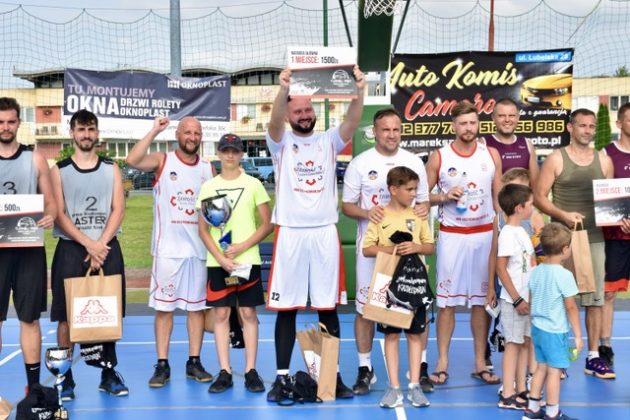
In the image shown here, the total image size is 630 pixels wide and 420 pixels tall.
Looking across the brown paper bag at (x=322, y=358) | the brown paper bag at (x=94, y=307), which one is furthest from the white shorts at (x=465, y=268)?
the brown paper bag at (x=94, y=307)

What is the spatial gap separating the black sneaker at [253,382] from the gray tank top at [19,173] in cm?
205

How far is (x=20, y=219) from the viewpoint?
4.64 m

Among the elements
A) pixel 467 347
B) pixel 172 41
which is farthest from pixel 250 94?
pixel 467 347

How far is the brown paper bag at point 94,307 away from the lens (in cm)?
486

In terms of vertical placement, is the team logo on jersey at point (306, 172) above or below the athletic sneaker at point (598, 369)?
above

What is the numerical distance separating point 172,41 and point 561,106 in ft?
18.1

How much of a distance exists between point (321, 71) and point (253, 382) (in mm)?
2355

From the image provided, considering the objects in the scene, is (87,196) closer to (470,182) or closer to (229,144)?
(229,144)

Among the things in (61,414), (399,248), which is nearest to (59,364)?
(61,414)

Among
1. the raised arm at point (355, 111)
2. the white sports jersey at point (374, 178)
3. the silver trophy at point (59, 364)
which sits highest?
the raised arm at point (355, 111)

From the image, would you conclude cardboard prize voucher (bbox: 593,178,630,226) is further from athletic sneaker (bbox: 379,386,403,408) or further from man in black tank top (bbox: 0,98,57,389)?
man in black tank top (bbox: 0,98,57,389)

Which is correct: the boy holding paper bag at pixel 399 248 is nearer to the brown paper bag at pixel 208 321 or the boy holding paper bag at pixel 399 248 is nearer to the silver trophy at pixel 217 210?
the silver trophy at pixel 217 210

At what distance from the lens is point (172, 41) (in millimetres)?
9852

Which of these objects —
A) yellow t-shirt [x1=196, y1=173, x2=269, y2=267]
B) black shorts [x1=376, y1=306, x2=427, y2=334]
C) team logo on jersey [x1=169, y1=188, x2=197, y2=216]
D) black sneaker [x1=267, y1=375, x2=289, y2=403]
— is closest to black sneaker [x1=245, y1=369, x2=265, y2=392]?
black sneaker [x1=267, y1=375, x2=289, y2=403]
